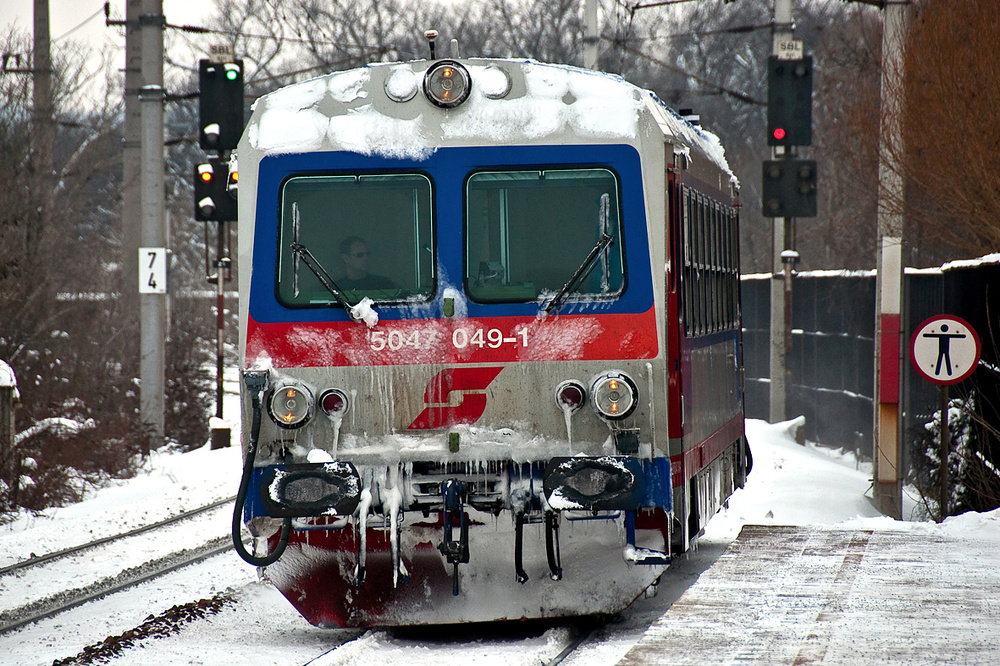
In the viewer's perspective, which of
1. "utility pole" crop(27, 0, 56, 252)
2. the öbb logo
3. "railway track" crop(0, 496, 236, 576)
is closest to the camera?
the öbb logo

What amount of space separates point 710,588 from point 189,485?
983 cm

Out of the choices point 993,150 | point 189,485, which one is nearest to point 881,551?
point 993,150

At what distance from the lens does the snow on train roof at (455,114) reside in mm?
6965

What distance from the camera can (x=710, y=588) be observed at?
592 cm

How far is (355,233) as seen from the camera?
702 centimetres

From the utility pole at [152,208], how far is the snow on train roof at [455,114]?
10164 mm

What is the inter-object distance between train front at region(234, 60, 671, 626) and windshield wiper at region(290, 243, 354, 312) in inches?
0.8

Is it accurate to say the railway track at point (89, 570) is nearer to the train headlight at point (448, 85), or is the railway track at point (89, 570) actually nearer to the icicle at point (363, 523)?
the icicle at point (363, 523)

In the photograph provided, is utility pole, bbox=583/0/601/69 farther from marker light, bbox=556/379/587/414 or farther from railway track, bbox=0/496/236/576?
marker light, bbox=556/379/587/414

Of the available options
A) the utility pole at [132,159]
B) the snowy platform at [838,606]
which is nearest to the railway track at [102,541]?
the snowy platform at [838,606]

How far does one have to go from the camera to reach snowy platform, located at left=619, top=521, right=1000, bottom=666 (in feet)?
15.7

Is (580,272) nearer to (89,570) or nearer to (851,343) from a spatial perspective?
(89,570)

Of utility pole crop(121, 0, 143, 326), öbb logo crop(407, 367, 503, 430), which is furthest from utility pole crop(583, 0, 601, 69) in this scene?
öbb logo crop(407, 367, 503, 430)

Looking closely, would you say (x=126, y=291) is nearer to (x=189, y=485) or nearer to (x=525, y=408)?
(x=189, y=485)
